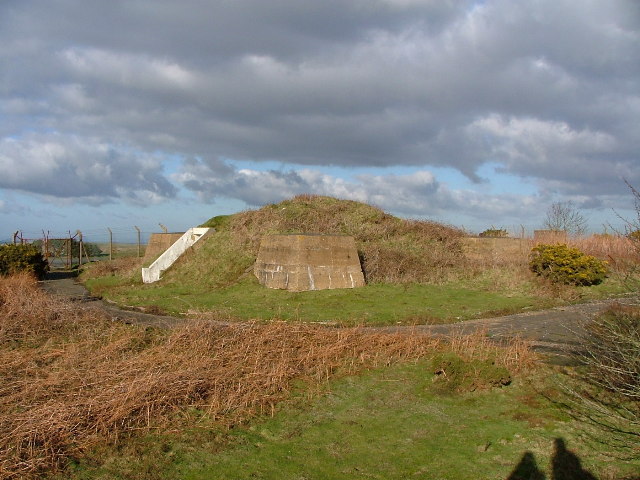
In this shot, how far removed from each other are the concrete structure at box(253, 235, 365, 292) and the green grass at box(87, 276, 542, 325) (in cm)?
40

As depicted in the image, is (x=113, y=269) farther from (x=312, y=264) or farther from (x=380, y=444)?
(x=380, y=444)

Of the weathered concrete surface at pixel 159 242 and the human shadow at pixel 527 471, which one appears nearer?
the human shadow at pixel 527 471

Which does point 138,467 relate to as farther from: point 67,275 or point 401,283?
point 67,275

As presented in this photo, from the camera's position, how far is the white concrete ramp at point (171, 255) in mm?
20781

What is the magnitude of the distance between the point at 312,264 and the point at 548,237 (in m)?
9.77

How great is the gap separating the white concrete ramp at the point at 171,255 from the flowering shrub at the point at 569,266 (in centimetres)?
1278

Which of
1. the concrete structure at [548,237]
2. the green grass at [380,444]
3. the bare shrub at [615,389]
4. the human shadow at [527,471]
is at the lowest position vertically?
the human shadow at [527,471]

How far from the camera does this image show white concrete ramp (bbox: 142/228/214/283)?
20.8m

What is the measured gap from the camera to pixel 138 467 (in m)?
4.87

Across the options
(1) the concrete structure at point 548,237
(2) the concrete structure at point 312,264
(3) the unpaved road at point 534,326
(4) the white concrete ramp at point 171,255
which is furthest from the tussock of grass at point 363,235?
(3) the unpaved road at point 534,326

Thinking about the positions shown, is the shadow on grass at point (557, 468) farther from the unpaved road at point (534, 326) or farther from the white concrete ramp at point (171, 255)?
the white concrete ramp at point (171, 255)

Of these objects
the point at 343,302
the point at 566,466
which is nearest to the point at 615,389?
the point at 566,466

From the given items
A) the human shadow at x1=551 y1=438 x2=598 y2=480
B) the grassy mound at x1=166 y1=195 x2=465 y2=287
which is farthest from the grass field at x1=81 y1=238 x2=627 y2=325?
the human shadow at x1=551 y1=438 x2=598 y2=480

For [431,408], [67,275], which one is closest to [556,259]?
[431,408]
